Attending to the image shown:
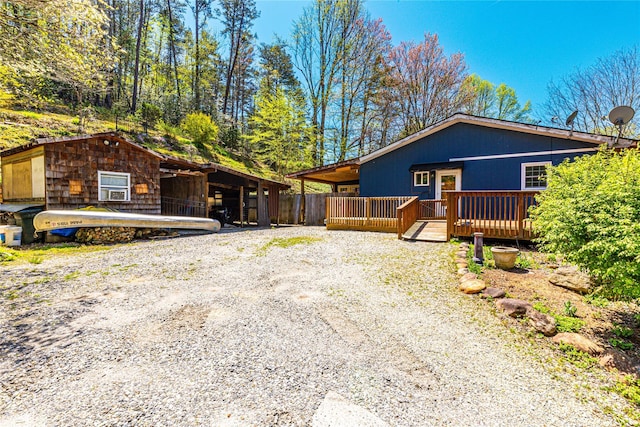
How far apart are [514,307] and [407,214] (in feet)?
19.9

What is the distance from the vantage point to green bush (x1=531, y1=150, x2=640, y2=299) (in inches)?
102

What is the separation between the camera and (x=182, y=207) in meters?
14.3

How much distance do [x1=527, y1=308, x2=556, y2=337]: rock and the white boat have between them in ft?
34.4

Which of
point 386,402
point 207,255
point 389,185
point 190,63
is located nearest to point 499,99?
point 389,185

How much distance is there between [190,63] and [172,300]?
116ft

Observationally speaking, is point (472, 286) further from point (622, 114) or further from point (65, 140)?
point (65, 140)

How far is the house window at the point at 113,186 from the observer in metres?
10.1

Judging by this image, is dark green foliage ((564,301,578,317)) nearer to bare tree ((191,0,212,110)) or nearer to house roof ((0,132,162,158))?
house roof ((0,132,162,158))

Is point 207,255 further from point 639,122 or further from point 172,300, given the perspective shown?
point 639,122

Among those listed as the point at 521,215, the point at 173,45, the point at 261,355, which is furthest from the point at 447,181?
the point at 173,45

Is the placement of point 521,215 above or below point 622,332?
above

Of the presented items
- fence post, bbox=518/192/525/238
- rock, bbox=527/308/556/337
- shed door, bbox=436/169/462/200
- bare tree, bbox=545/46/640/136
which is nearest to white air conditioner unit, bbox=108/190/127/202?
shed door, bbox=436/169/462/200

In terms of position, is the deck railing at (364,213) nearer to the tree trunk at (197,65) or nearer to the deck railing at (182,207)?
the deck railing at (182,207)

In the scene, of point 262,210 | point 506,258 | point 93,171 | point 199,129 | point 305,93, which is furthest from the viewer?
point 305,93
